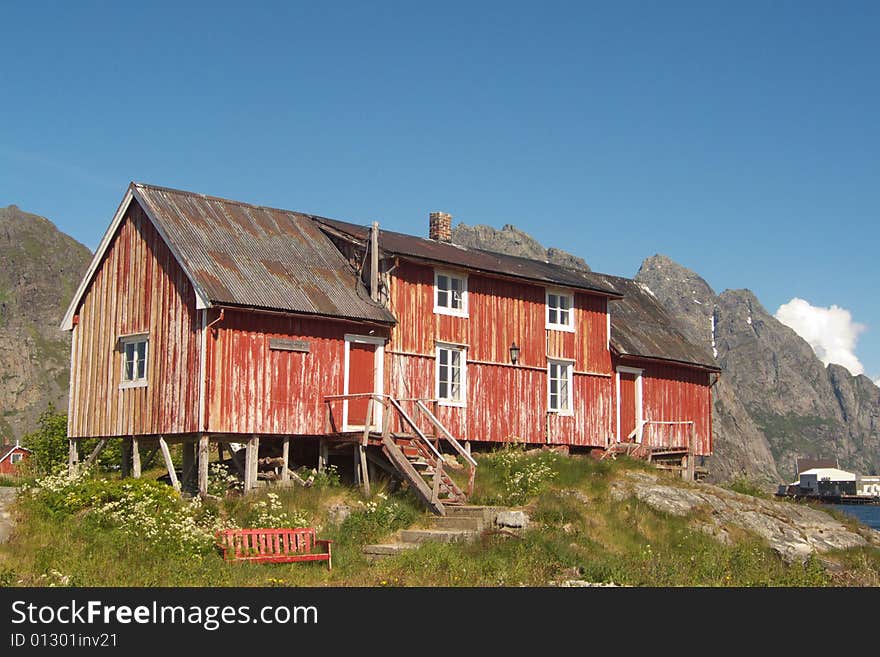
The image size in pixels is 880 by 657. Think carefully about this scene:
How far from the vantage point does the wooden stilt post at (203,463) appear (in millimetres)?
27844

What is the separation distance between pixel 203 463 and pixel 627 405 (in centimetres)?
1736

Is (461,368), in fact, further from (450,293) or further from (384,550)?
(384,550)

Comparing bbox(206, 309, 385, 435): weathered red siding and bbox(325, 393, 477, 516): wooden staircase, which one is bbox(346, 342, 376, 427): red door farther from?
bbox(206, 309, 385, 435): weathered red siding

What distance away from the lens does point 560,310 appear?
37500 mm

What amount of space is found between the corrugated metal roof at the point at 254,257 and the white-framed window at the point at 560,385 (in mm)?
7532

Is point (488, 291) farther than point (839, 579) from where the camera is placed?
Yes

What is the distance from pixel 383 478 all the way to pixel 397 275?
6.42 metres

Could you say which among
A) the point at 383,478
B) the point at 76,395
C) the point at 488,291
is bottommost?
the point at 383,478

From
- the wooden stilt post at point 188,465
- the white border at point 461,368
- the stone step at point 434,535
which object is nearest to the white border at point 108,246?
the wooden stilt post at point 188,465

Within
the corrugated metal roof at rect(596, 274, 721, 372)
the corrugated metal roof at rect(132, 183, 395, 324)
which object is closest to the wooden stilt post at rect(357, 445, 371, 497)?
the corrugated metal roof at rect(132, 183, 395, 324)

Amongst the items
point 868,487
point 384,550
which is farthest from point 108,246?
point 868,487

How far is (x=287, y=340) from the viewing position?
2961 centimetres
